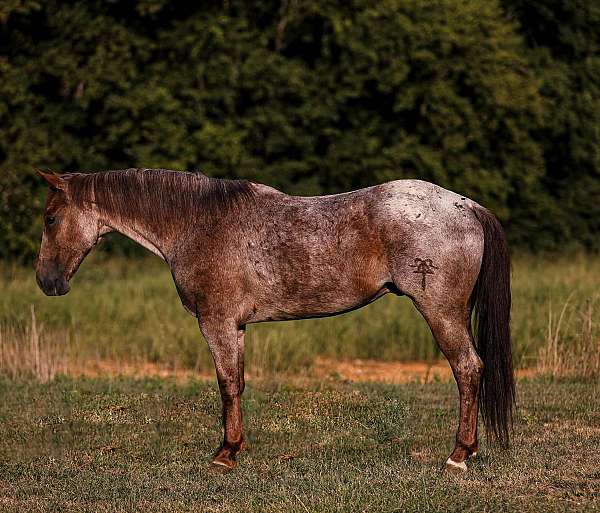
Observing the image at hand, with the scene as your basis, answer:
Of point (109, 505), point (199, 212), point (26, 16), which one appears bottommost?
point (109, 505)

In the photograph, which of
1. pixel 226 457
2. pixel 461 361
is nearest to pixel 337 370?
pixel 226 457

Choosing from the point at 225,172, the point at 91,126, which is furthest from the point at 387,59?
the point at 91,126

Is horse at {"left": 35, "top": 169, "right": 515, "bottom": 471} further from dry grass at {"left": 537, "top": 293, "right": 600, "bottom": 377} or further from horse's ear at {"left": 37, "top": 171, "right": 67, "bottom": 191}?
dry grass at {"left": 537, "top": 293, "right": 600, "bottom": 377}

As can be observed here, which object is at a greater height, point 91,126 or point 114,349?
point 91,126

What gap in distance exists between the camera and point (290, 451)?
8648 millimetres

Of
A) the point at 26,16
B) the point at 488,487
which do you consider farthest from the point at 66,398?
the point at 26,16

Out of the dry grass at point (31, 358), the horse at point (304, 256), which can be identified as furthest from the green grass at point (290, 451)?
the dry grass at point (31, 358)

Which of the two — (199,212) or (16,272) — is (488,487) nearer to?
(199,212)

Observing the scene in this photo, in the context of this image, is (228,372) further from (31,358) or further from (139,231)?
(31,358)

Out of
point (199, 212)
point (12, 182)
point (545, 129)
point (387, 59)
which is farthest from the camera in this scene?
point (545, 129)

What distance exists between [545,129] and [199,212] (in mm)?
20665

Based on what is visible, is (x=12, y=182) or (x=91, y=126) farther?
(x=91, y=126)

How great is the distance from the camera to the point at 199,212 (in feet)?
26.9

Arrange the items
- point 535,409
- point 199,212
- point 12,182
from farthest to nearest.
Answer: point 12,182 → point 535,409 → point 199,212
